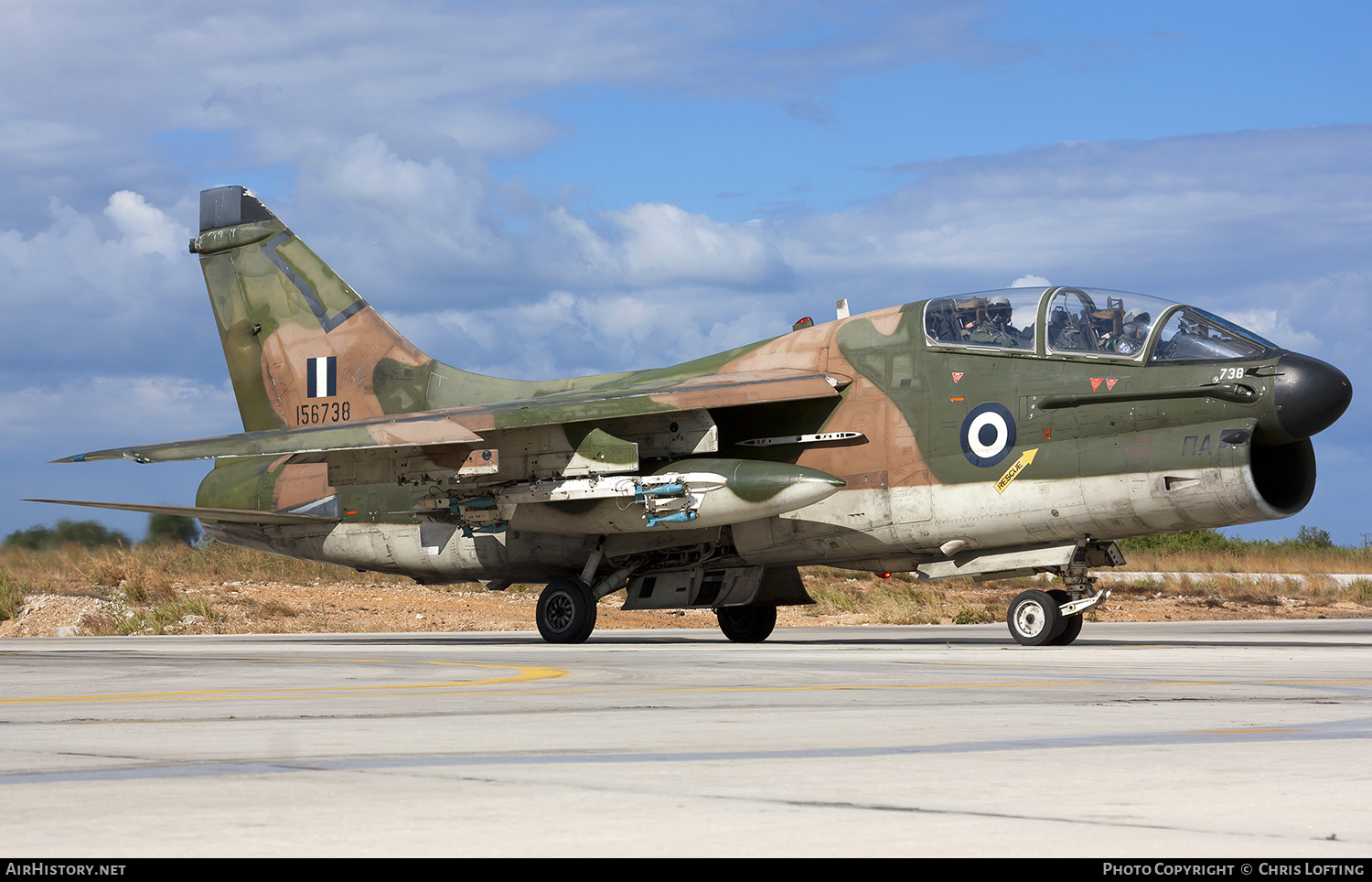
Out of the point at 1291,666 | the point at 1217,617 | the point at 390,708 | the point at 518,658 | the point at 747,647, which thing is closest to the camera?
the point at 390,708

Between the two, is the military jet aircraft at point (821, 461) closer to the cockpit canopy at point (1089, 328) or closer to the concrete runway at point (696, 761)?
the cockpit canopy at point (1089, 328)

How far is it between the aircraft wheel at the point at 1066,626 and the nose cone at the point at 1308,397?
10.4 feet

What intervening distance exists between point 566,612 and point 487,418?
2.98 m

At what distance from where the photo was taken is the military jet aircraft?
14.7 m

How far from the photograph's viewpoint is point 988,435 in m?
15.7

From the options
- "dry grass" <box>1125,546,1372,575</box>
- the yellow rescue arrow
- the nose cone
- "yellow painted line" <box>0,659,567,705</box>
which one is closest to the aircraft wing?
the yellow rescue arrow

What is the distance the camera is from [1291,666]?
38.6 ft

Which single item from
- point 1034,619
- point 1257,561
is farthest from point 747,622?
point 1257,561

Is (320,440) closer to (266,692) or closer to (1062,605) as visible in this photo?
(266,692)

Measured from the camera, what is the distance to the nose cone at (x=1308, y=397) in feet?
45.6

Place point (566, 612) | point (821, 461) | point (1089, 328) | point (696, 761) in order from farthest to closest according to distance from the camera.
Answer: point (566, 612) → point (821, 461) → point (1089, 328) → point (696, 761)

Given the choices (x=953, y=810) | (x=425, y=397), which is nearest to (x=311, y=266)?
(x=425, y=397)

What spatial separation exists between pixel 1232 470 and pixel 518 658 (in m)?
7.79
